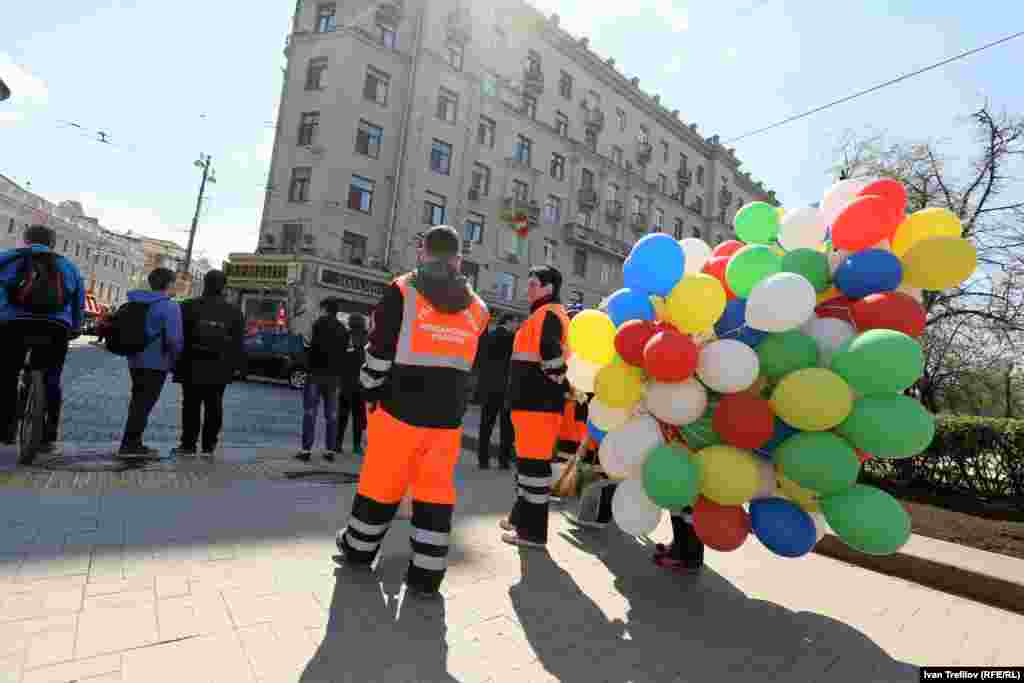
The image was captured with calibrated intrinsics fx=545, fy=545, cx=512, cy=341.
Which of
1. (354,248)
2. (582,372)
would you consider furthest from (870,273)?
(354,248)

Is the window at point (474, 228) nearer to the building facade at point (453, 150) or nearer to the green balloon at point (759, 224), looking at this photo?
the building facade at point (453, 150)

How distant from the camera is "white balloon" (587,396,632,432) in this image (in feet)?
11.1

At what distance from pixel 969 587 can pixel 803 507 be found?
8.08 ft

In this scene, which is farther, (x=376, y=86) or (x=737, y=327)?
(x=376, y=86)

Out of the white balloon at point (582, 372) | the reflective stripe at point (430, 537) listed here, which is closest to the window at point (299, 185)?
the white balloon at point (582, 372)

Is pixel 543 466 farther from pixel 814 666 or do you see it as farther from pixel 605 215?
pixel 605 215

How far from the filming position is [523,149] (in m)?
31.1

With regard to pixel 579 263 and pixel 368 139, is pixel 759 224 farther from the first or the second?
pixel 579 263

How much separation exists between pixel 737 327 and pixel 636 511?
118cm

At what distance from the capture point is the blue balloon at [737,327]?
9.80ft

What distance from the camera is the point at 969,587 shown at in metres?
4.11

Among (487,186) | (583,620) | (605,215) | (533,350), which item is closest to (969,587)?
(583,620)

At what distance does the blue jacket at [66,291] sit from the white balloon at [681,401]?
16.1ft

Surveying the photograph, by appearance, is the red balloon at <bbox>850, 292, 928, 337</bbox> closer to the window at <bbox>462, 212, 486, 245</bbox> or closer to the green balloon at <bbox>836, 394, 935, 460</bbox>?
the green balloon at <bbox>836, 394, 935, 460</bbox>
